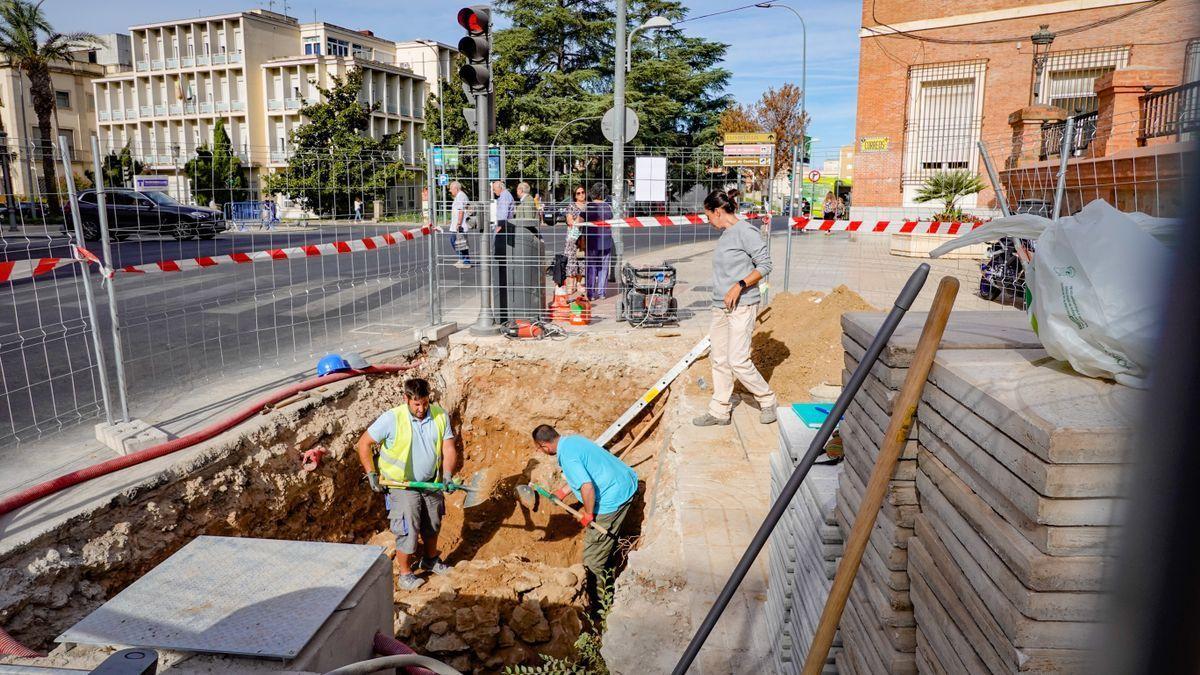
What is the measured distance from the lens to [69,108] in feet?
182

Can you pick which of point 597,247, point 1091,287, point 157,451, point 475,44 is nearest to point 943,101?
point 597,247

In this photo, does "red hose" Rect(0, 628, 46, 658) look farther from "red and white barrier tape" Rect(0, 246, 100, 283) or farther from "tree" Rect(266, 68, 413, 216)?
"tree" Rect(266, 68, 413, 216)

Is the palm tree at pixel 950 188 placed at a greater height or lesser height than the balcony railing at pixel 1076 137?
lesser

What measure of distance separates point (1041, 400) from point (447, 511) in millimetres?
7070

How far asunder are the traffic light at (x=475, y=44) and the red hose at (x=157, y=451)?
3.37m

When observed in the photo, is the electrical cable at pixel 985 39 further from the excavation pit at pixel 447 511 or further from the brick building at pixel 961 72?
the excavation pit at pixel 447 511

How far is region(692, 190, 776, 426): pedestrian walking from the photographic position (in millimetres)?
6172

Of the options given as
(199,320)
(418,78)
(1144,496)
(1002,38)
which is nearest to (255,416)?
(199,320)

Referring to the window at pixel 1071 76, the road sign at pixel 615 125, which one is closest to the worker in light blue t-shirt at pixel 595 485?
the road sign at pixel 615 125

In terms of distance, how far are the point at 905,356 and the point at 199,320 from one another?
9905mm

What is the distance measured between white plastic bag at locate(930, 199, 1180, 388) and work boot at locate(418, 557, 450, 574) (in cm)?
562

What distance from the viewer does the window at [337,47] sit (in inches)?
2356

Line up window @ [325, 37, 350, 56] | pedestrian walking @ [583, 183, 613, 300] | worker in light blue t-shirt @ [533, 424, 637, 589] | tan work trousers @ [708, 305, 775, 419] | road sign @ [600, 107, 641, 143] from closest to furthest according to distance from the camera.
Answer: worker in light blue t-shirt @ [533, 424, 637, 589] < tan work trousers @ [708, 305, 775, 419] < road sign @ [600, 107, 641, 143] < pedestrian walking @ [583, 183, 613, 300] < window @ [325, 37, 350, 56]

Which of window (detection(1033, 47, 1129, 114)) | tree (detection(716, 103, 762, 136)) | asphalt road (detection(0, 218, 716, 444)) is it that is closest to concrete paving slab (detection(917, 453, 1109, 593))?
asphalt road (detection(0, 218, 716, 444))
